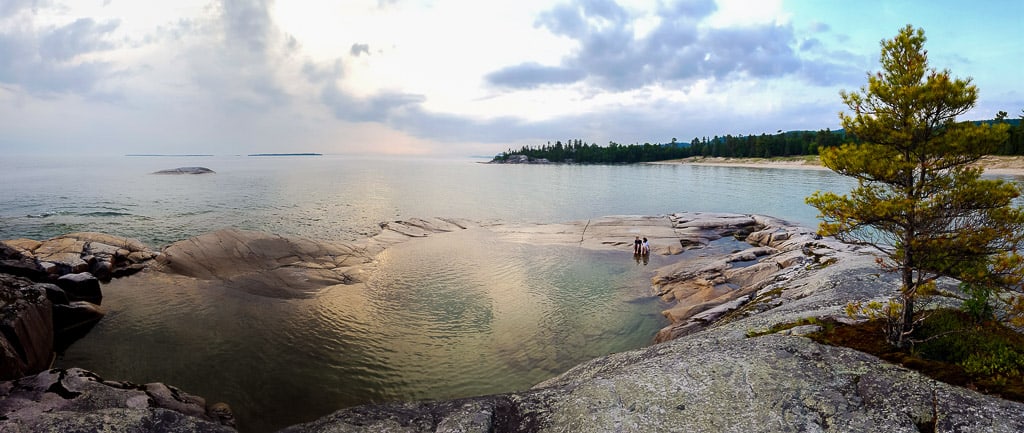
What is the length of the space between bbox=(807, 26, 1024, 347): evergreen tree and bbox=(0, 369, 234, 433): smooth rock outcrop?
16461mm

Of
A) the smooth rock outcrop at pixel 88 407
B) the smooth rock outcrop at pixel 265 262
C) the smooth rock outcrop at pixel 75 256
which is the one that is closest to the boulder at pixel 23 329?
the smooth rock outcrop at pixel 88 407

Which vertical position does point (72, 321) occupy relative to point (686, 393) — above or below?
below

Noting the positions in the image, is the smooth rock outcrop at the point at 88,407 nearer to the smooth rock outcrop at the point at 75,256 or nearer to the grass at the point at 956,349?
the grass at the point at 956,349

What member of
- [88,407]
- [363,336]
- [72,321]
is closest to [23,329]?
[72,321]

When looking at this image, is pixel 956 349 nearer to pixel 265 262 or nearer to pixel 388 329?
pixel 388 329

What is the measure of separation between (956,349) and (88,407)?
71.4 feet

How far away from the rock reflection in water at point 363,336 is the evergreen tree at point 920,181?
11807 millimetres

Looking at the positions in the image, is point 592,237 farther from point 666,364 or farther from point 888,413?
point 888,413

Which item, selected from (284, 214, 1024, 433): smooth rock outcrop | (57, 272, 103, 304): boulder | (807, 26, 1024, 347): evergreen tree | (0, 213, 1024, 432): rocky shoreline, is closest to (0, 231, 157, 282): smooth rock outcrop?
(0, 213, 1024, 432): rocky shoreline

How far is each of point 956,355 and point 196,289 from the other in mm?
34684

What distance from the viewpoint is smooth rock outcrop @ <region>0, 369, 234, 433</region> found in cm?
926

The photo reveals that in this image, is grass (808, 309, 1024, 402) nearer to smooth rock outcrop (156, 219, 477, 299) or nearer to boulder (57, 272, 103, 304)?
smooth rock outcrop (156, 219, 477, 299)

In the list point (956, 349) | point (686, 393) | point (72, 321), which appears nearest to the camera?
point (686, 393)

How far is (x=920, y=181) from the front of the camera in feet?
37.1
